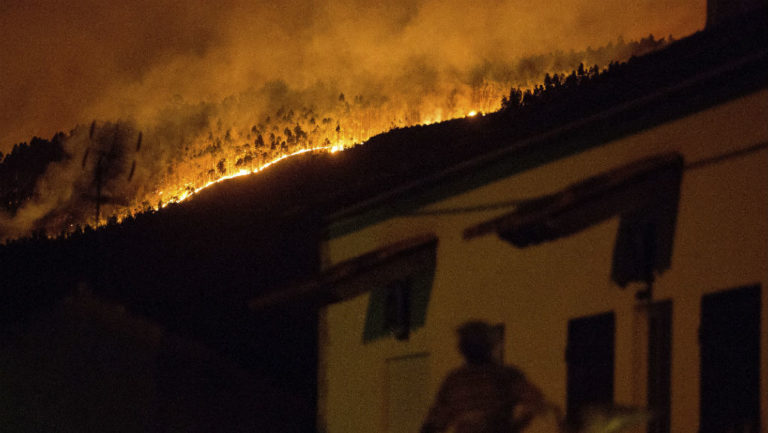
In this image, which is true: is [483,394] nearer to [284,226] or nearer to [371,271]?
[371,271]

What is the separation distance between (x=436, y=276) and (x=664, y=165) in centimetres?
398

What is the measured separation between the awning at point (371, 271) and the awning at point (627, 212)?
2.82 meters

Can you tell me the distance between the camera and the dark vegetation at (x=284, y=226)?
929cm

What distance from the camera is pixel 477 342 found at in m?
6.30

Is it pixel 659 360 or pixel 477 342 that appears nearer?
pixel 477 342

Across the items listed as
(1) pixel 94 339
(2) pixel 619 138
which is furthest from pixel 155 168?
(2) pixel 619 138

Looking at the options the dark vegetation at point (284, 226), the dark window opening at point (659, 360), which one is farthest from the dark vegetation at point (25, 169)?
the dark window opening at point (659, 360)

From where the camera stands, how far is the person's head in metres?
→ 6.29

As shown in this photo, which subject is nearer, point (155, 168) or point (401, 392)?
point (401, 392)

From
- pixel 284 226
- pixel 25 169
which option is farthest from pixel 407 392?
pixel 25 169

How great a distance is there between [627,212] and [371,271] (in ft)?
11.7

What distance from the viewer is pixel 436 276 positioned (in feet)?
40.7

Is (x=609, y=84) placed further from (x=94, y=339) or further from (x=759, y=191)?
(x=94, y=339)

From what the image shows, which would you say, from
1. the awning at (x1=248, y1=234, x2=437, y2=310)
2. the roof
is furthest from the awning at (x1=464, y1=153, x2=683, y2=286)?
the awning at (x1=248, y1=234, x2=437, y2=310)
